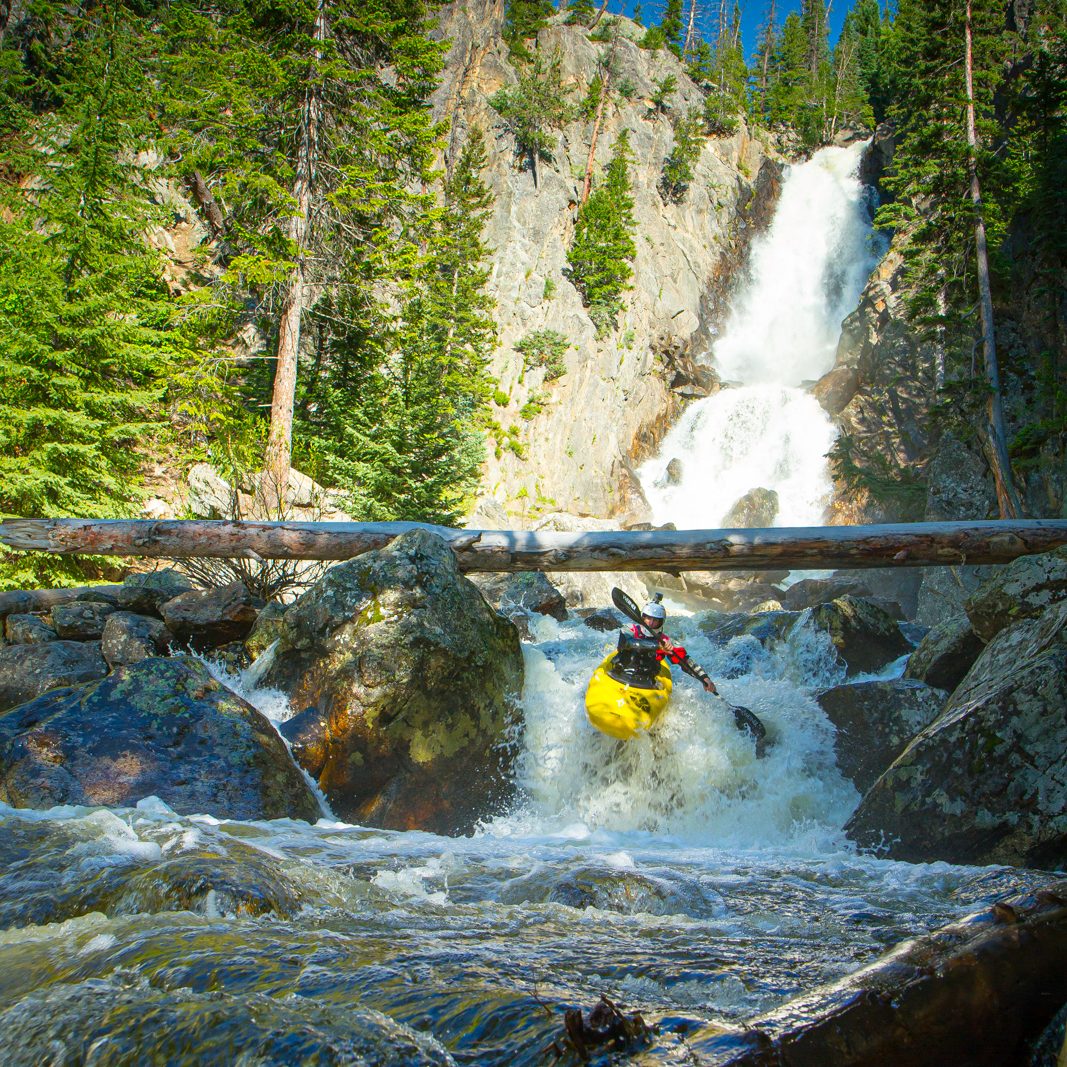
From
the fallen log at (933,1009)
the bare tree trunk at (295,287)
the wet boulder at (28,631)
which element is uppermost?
the bare tree trunk at (295,287)

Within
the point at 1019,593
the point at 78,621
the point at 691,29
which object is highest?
the point at 691,29

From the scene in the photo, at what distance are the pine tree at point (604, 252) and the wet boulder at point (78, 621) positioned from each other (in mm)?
29693

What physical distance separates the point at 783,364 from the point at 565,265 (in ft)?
43.5

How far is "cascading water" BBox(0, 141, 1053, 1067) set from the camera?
5.99 ft

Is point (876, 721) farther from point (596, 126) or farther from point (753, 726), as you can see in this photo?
point (596, 126)

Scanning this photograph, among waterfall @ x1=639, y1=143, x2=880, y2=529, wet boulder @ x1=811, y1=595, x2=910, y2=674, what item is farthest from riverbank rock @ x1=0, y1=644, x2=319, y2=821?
waterfall @ x1=639, y1=143, x2=880, y2=529

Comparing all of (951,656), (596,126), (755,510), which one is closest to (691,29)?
(596,126)

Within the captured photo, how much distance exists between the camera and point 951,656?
7051 mm

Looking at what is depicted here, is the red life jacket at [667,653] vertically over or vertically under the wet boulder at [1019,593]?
under

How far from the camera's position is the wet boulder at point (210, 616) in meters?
7.25

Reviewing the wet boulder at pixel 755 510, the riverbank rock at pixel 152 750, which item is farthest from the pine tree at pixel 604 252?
the riverbank rock at pixel 152 750

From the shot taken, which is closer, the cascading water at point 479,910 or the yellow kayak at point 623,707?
the cascading water at point 479,910

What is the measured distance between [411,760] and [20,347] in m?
10.1

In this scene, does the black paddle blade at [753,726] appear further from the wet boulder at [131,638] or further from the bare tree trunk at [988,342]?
the bare tree trunk at [988,342]
